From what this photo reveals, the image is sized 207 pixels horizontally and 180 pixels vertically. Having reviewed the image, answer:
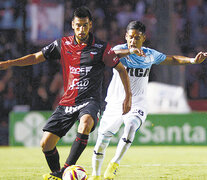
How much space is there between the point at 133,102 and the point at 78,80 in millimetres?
1224

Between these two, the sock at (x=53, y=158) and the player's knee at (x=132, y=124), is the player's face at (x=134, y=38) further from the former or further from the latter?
the sock at (x=53, y=158)

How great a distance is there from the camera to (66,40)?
22.2 feet

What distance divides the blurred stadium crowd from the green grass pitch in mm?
1698

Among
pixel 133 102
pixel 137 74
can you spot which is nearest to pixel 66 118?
pixel 133 102

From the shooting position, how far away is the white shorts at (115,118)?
7238 mm

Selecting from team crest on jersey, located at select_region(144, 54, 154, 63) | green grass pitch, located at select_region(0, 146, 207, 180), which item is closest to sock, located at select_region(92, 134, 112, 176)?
green grass pitch, located at select_region(0, 146, 207, 180)

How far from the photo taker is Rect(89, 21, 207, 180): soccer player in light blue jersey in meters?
7.07

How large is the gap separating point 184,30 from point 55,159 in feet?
33.2

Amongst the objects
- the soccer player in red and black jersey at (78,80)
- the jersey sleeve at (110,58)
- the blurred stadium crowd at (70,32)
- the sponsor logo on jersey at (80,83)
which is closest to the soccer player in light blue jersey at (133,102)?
the jersey sleeve at (110,58)

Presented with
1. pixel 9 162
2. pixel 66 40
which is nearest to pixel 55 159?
pixel 66 40

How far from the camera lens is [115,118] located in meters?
7.32

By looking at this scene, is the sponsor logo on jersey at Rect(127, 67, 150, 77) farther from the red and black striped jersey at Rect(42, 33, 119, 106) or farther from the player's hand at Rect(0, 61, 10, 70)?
the player's hand at Rect(0, 61, 10, 70)

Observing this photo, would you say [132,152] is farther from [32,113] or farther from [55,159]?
[55,159]

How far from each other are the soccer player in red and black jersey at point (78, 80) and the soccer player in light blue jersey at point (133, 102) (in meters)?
0.44
